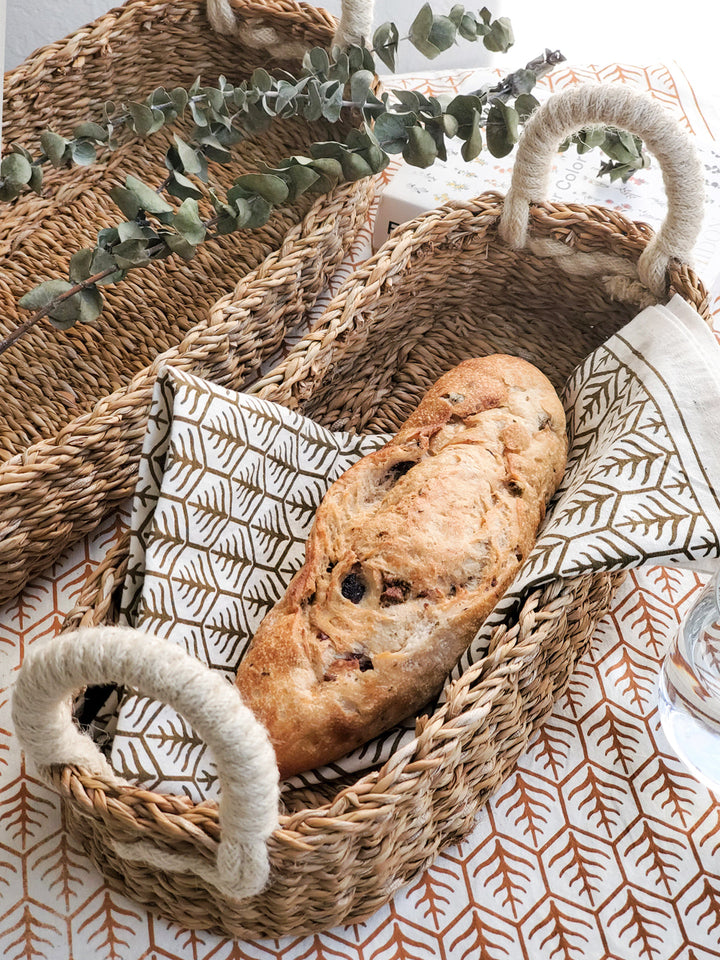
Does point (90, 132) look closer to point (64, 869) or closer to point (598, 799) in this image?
point (64, 869)

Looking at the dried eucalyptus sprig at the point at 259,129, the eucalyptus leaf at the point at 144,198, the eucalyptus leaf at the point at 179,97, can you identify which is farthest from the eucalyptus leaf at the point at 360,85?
the eucalyptus leaf at the point at 144,198

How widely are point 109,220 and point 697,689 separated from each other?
3.39 feet

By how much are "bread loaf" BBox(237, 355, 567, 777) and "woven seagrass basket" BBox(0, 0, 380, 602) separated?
23cm

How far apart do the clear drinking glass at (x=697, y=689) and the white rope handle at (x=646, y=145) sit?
1.28ft

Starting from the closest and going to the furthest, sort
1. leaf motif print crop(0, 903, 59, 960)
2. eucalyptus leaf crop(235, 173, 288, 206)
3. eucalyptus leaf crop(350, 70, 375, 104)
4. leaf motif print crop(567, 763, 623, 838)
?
leaf motif print crop(0, 903, 59, 960) < leaf motif print crop(567, 763, 623, 838) < eucalyptus leaf crop(235, 173, 288, 206) < eucalyptus leaf crop(350, 70, 375, 104)

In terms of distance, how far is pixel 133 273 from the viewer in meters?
1.36

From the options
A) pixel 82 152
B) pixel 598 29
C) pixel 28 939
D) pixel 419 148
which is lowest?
pixel 598 29

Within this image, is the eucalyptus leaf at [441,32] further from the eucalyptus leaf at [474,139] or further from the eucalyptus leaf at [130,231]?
the eucalyptus leaf at [130,231]

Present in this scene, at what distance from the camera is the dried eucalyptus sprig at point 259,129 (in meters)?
1.08

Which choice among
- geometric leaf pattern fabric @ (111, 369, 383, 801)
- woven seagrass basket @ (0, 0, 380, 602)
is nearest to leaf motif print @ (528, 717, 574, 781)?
geometric leaf pattern fabric @ (111, 369, 383, 801)

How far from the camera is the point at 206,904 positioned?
0.77 m

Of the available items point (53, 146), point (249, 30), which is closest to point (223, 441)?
point (53, 146)

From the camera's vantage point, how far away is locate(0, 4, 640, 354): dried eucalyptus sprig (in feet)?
3.56

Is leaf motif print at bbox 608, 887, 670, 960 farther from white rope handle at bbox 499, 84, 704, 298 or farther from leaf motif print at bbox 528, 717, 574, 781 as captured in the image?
white rope handle at bbox 499, 84, 704, 298
